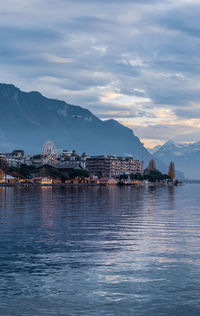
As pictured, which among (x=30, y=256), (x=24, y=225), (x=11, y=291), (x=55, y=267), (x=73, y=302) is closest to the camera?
(x=73, y=302)

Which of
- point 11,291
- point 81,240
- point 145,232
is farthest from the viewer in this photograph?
point 145,232

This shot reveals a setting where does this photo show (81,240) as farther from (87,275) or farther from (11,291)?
(11,291)

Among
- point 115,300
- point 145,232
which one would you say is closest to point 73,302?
point 115,300

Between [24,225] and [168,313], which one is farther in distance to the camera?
[24,225]

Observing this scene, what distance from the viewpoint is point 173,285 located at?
2397cm

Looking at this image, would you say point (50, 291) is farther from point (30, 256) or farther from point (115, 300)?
point (30, 256)

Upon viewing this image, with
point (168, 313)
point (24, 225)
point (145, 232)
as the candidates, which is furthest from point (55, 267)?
point (24, 225)

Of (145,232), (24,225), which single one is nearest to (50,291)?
(145,232)

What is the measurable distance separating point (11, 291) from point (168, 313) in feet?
25.9

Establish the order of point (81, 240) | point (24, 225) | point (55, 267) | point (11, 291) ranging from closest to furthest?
point (11, 291), point (55, 267), point (81, 240), point (24, 225)

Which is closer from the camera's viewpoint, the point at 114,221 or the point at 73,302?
the point at 73,302

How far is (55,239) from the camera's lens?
39750 millimetres

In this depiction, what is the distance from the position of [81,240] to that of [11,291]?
16753 millimetres

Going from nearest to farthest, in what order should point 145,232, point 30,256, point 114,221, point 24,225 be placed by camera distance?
1. point 30,256
2. point 145,232
3. point 24,225
4. point 114,221
